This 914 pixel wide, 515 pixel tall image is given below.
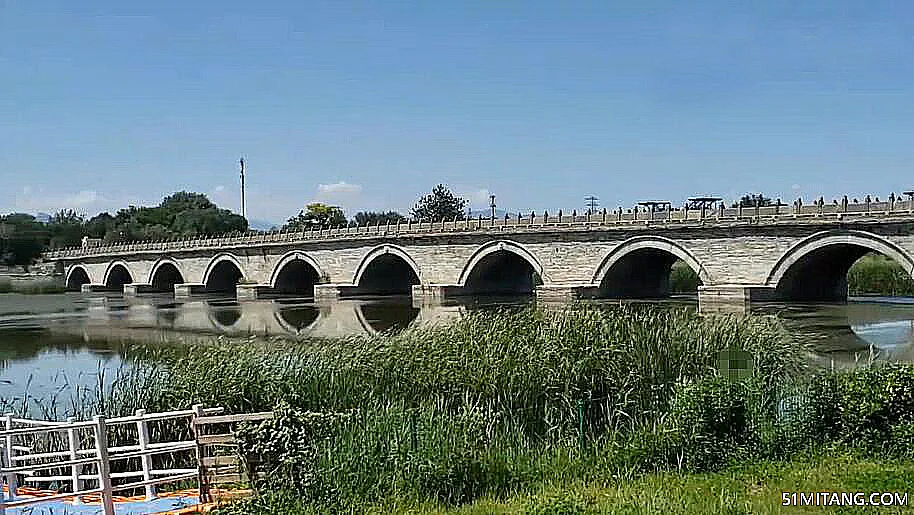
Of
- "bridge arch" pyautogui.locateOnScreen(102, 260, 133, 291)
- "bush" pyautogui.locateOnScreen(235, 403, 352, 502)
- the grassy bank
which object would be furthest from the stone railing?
"bush" pyautogui.locateOnScreen(235, 403, 352, 502)

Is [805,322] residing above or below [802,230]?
below

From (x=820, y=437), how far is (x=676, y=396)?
1.55 metres

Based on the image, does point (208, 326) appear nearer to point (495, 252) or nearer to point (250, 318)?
point (250, 318)

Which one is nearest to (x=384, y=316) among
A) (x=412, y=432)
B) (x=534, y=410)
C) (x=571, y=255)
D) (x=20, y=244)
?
(x=571, y=255)

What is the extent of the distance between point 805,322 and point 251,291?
40.2m

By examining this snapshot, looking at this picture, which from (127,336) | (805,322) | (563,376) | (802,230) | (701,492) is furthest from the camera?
(802,230)

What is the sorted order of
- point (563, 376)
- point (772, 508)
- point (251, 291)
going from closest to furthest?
point (772, 508) < point (563, 376) < point (251, 291)

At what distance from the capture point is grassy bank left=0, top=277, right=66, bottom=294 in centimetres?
7588

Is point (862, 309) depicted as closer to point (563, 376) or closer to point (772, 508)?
point (563, 376)

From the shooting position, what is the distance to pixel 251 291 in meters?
63.3

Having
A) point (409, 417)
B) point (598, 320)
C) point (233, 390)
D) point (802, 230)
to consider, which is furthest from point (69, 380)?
point (802, 230)

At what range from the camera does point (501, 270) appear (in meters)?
55.7

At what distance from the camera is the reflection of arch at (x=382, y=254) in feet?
178

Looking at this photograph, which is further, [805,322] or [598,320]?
[805,322]
